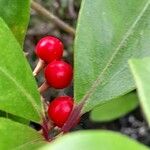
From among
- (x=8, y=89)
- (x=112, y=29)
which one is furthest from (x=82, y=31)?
(x=8, y=89)

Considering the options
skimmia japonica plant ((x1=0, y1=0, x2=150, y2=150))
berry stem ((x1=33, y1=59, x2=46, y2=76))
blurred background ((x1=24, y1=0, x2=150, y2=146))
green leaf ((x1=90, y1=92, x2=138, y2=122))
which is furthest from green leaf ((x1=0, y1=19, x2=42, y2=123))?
green leaf ((x1=90, y1=92, x2=138, y2=122))

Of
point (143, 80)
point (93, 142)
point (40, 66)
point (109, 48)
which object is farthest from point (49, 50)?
point (93, 142)

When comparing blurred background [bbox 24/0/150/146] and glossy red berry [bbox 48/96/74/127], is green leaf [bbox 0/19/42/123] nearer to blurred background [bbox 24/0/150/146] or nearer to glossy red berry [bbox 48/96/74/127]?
glossy red berry [bbox 48/96/74/127]

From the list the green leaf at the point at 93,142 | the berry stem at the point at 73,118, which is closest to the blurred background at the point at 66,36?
the berry stem at the point at 73,118

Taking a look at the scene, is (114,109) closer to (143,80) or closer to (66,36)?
(66,36)

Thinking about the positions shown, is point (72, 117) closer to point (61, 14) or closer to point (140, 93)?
point (140, 93)

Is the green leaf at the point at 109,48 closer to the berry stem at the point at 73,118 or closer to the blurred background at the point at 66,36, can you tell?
the berry stem at the point at 73,118
